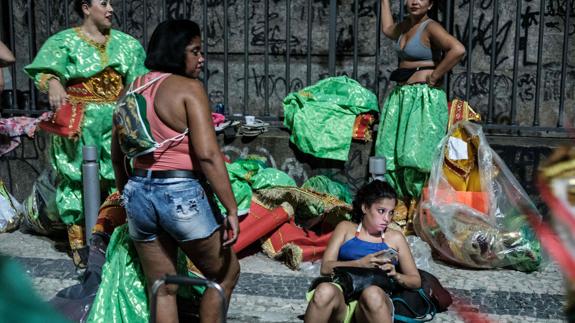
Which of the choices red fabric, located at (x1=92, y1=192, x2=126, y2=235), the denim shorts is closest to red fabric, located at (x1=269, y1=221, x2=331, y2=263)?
red fabric, located at (x1=92, y1=192, x2=126, y2=235)

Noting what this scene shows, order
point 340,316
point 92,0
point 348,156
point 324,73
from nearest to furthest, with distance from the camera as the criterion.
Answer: point 340,316
point 92,0
point 348,156
point 324,73

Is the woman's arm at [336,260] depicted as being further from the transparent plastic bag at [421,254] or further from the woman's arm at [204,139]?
the transparent plastic bag at [421,254]

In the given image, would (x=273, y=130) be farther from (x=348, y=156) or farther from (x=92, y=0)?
(x=92, y=0)

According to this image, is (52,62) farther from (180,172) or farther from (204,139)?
(204,139)

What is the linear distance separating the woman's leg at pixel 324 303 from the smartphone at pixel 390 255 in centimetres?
Result: 31

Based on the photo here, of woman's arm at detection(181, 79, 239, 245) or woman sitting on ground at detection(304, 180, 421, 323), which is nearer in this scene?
woman's arm at detection(181, 79, 239, 245)

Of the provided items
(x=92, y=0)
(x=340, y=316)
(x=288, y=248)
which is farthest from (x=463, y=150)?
(x=92, y=0)

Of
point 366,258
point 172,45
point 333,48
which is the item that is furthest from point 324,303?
point 333,48

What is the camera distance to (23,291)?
6.00ft

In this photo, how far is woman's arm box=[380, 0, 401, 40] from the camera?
636 cm

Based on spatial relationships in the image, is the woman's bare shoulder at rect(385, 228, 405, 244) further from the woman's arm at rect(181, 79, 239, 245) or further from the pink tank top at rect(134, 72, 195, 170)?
the pink tank top at rect(134, 72, 195, 170)

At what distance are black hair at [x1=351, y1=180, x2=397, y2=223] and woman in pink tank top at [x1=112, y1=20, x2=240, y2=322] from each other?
2.94 ft

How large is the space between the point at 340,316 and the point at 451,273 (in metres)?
1.61

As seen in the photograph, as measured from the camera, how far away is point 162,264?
402 cm
